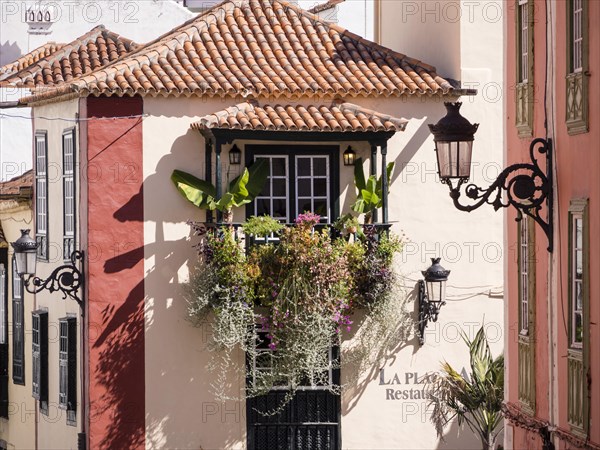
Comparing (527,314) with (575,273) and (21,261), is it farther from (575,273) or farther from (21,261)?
(21,261)

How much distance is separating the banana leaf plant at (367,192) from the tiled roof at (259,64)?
1.13m

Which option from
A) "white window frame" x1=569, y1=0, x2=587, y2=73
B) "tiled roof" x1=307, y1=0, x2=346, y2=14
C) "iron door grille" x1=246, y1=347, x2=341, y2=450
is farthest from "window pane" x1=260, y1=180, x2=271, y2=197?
"tiled roof" x1=307, y1=0, x2=346, y2=14

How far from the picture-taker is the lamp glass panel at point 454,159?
569 inches

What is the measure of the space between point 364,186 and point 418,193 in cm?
95

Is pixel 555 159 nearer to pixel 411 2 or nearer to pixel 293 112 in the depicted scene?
pixel 293 112

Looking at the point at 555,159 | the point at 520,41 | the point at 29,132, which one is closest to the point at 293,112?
the point at 520,41

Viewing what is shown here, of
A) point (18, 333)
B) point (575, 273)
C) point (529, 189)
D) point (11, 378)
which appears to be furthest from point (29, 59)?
point (575, 273)

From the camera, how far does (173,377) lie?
2194 centimetres

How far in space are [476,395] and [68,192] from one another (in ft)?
21.6

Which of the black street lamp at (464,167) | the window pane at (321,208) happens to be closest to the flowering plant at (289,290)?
the window pane at (321,208)

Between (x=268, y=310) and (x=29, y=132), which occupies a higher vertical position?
(x=29, y=132)

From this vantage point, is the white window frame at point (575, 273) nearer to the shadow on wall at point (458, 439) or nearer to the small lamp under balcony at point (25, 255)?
the shadow on wall at point (458, 439)

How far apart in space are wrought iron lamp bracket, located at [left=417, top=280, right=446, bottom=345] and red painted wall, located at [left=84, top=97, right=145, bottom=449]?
3963 millimetres

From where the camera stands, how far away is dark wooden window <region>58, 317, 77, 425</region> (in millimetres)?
22547
